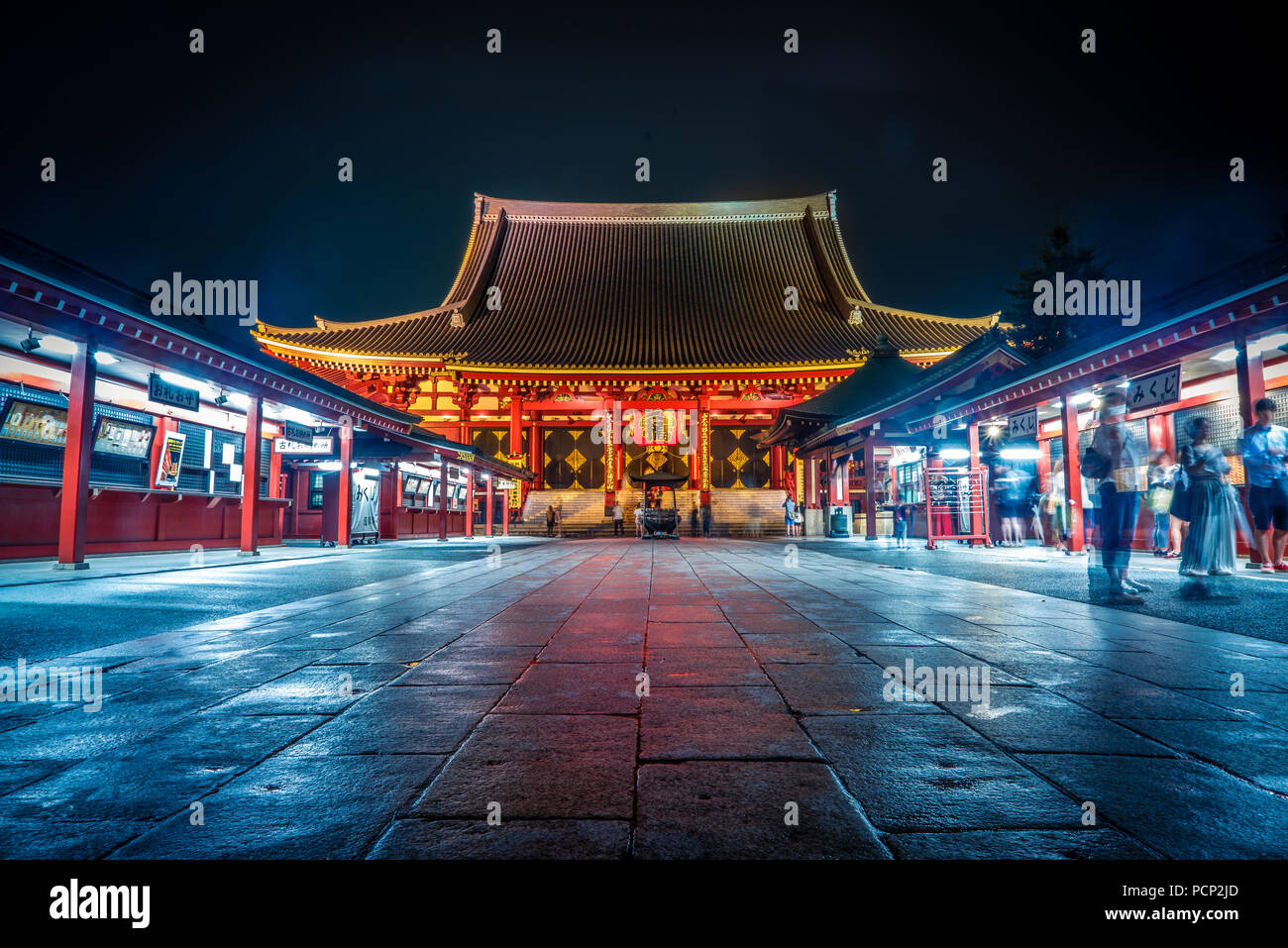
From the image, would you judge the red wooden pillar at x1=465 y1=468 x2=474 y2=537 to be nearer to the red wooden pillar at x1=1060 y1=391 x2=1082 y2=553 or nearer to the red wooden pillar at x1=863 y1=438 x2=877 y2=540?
the red wooden pillar at x1=863 y1=438 x2=877 y2=540

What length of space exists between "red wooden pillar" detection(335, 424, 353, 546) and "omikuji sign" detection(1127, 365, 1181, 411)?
1287 centimetres

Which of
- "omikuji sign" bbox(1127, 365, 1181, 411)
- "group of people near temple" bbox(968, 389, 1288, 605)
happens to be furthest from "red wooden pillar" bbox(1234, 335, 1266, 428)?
"omikuji sign" bbox(1127, 365, 1181, 411)

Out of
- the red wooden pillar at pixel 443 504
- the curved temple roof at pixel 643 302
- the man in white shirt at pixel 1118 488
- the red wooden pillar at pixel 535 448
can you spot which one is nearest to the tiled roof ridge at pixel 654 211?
the curved temple roof at pixel 643 302

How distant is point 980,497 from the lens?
1177cm

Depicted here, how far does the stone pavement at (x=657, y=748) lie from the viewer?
1130mm

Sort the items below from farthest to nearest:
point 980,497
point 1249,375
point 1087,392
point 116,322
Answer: point 980,497
point 1087,392
point 1249,375
point 116,322

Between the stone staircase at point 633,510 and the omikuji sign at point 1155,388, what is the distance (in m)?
12.9

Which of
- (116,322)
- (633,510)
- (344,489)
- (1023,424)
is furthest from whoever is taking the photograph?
(633,510)

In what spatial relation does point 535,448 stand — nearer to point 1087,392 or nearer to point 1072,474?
point 1072,474

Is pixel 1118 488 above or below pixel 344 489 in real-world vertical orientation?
below

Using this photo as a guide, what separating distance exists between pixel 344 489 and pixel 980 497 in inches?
485

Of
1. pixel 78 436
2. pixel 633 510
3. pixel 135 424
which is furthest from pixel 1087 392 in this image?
pixel 135 424

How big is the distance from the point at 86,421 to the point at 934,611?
868 centimetres

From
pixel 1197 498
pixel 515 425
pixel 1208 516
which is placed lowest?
pixel 1208 516
